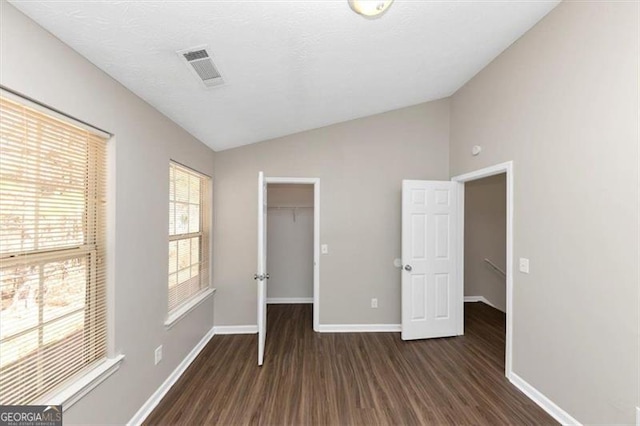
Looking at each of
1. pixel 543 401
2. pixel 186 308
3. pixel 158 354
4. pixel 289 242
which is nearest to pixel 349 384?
pixel 543 401

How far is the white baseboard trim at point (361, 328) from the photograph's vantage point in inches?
134

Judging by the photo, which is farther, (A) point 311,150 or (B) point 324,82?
(A) point 311,150

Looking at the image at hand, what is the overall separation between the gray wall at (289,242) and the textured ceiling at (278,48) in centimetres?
183

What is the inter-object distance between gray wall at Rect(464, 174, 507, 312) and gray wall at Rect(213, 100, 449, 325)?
1741 millimetres

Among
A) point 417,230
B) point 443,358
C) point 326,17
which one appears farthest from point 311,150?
point 443,358

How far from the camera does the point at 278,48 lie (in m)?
1.67

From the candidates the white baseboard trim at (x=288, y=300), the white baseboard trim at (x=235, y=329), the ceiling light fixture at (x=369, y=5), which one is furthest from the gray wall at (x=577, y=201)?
the white baseboard trim at (x=288, y=300)

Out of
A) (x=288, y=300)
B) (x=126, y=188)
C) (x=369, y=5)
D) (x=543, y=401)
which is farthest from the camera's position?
(x=288, y=300)

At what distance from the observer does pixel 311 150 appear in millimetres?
3455

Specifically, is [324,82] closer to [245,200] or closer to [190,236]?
[245,200]

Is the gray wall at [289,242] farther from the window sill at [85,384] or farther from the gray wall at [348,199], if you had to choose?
the window sill at [85,384]

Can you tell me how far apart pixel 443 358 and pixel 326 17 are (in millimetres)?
3270

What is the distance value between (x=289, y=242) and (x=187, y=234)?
2.15m

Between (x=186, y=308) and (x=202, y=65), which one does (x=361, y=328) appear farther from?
(x=202, y=65)
